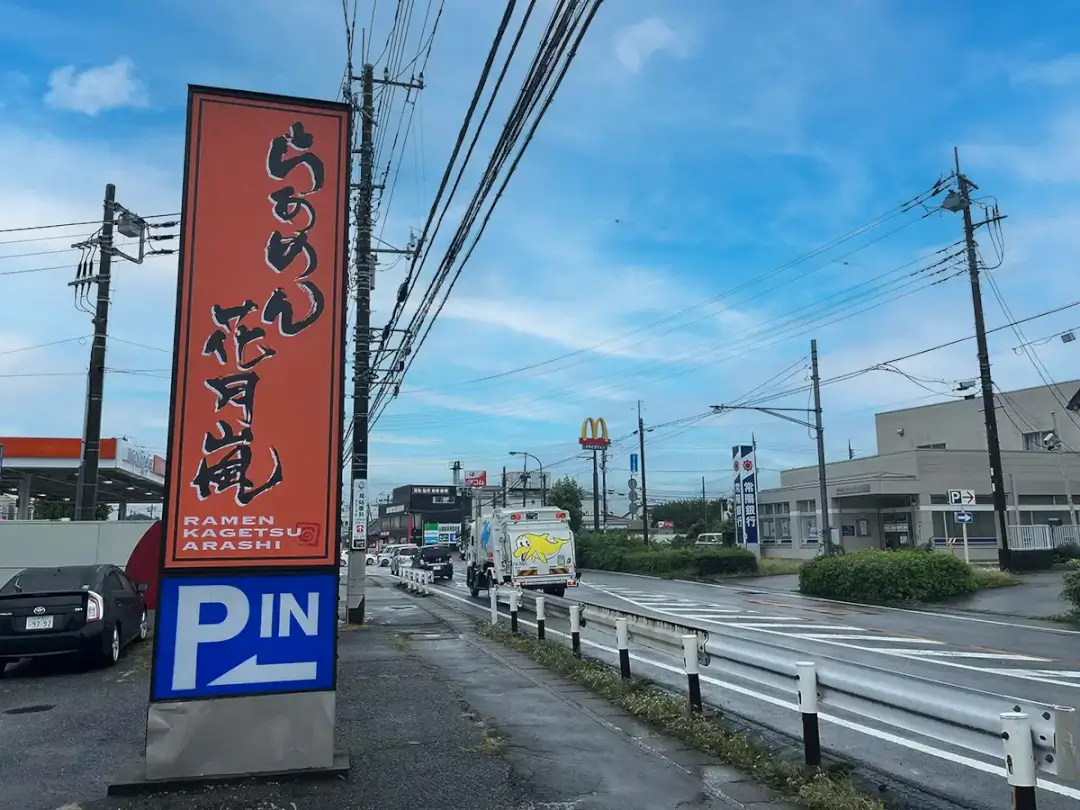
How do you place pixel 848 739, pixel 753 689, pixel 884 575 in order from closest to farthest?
pixel 848 739
pixel 753 689
pixel 884 575

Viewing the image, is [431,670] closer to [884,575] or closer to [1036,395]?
[884,575]

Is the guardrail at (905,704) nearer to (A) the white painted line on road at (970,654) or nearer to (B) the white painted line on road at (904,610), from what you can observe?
(A) the white painted line on road at (970,654)

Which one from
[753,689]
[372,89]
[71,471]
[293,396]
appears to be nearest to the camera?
[293,396]

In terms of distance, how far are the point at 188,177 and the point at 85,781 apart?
4582mm

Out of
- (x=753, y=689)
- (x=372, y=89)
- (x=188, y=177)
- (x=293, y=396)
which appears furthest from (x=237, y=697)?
(x=372, y=89)

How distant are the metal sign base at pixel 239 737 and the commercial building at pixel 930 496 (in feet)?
119

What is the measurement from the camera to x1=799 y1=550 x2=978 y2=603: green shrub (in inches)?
899

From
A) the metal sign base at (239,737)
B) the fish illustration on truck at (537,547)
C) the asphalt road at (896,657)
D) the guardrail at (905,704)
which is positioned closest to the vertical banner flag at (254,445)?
the metal sign base at (239,737)

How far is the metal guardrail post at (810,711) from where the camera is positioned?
6121 millimetres

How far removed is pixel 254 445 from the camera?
629cm

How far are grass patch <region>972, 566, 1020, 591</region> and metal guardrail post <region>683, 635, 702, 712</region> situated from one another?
1947 cm

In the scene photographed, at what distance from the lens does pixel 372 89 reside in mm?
19797

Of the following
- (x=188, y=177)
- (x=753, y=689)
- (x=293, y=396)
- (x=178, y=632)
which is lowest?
(x=753, y=689)

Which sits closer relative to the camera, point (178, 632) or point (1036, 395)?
point (178, 632)
